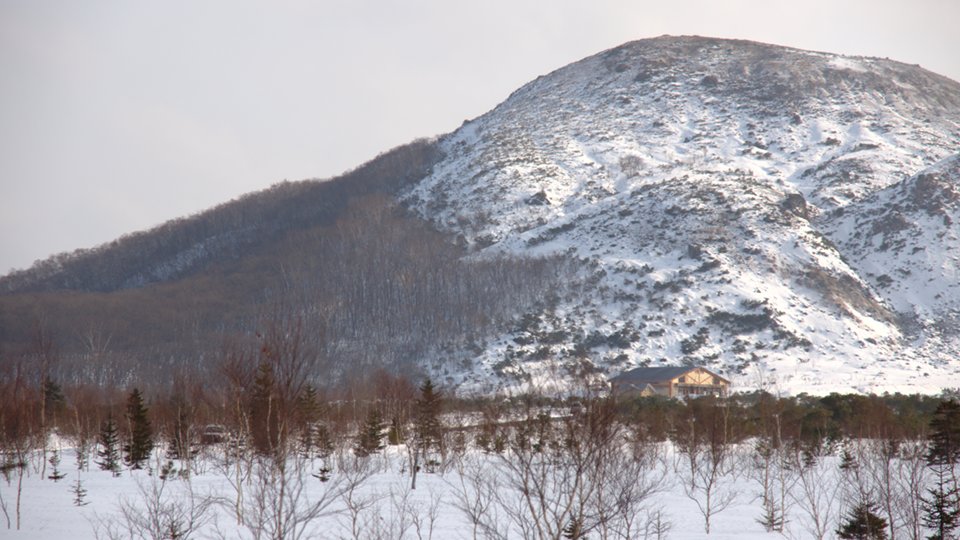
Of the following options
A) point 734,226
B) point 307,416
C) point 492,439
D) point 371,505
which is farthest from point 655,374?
point 371,505

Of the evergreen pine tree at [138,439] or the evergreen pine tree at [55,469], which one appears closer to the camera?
the evergreen pine tree at [55,469]

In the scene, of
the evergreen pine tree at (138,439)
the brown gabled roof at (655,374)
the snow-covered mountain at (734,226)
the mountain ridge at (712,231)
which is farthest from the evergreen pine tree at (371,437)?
the brown gabled roof at (655,374)

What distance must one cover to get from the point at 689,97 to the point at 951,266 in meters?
92.7

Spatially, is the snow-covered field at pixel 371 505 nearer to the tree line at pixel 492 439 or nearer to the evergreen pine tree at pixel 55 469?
the evergreen pine tree at pixel 55 469

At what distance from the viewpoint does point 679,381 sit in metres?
82.6

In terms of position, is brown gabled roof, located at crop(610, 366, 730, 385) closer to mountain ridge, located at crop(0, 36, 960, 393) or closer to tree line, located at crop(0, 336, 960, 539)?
mountain ridge, located at crop(0, 36, 960, 393)

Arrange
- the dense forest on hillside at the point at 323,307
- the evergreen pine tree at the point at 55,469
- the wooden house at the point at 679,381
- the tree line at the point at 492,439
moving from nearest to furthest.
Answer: the tree line at the point at 492,439 → the evergreen pine tree at the point at 55,469 → the wooden house at the point at 679,381 → the dense forest on hillside at the point at 323,307

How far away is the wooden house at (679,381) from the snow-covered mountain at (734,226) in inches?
178

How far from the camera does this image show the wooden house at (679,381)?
81.7 meters

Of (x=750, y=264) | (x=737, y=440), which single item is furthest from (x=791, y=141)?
(x=737, y=440)

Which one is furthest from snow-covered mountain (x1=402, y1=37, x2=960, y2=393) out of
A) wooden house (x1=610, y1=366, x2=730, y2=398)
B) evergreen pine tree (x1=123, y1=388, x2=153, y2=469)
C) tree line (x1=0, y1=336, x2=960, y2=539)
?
evergreen pine tree (x1=123, y1=388, x2=153, y2=469)

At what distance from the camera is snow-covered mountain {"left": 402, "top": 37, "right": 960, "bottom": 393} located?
96125 mm

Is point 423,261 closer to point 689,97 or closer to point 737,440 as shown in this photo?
point 737,440

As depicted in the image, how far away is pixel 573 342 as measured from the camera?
97625mm
